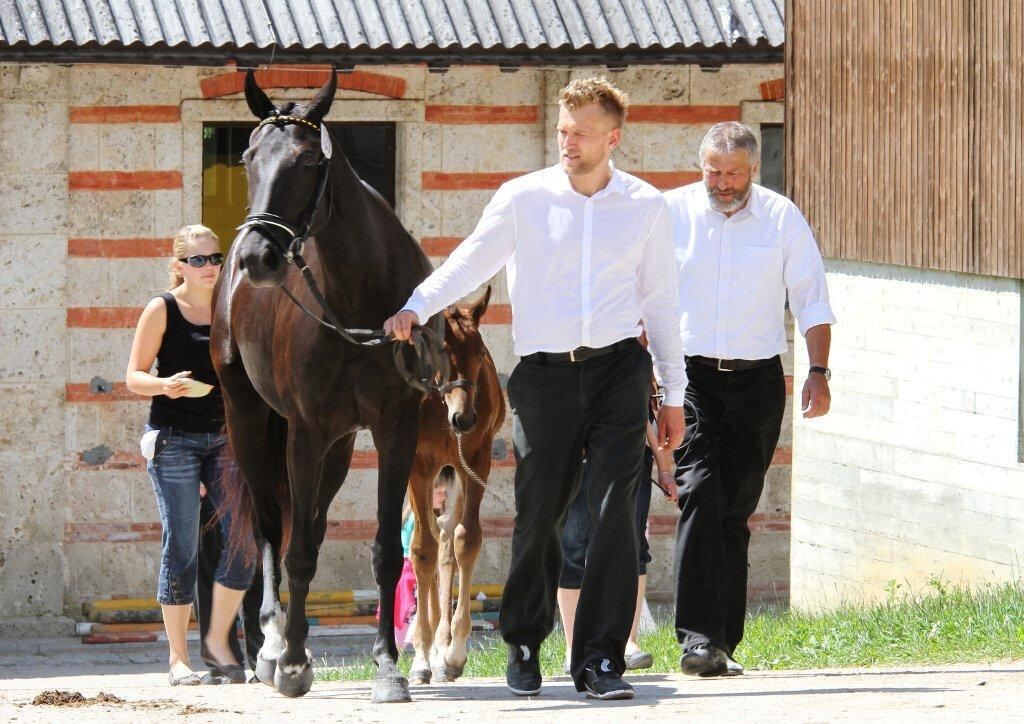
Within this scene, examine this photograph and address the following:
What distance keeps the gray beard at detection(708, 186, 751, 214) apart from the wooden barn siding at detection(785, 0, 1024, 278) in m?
2.73

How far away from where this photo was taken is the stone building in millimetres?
12461

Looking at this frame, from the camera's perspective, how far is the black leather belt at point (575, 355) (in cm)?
650

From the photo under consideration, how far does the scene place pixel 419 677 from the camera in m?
8.26

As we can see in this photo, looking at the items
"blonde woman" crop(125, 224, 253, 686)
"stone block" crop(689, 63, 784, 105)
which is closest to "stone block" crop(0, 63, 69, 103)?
"blonde woman" crop(125, 224, 253, 686)

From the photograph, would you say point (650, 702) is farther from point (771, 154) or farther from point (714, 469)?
point (771, 154)

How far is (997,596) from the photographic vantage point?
8820mm

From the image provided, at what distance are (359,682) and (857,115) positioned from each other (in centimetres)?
463

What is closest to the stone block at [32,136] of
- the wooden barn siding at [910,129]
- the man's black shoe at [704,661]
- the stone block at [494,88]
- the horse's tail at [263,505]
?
the stone block at [494,88]

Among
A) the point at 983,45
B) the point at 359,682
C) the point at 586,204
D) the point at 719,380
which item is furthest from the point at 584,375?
the point at 983,45

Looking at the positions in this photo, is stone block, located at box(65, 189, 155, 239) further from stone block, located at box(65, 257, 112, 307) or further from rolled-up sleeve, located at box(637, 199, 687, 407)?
rolled-up sleeve, located at box(637, 199, 687, 407)

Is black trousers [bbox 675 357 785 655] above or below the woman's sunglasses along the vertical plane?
below

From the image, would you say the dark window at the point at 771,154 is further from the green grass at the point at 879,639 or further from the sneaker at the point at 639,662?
the sneaker at the point at 639,662

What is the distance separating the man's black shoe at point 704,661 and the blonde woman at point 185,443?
2.30 metres

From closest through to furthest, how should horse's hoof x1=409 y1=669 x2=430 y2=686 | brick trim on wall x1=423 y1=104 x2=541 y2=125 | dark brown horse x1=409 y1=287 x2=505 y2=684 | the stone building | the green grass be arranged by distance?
the green grass
horse's hoof x1=409 y1=669 x2=430 y2=686
dark brown horse x1=409 y1=287 x2=505 y2=684
the stone building
brick trim on wall x1=423 y1=104 x2=541 y2=125
